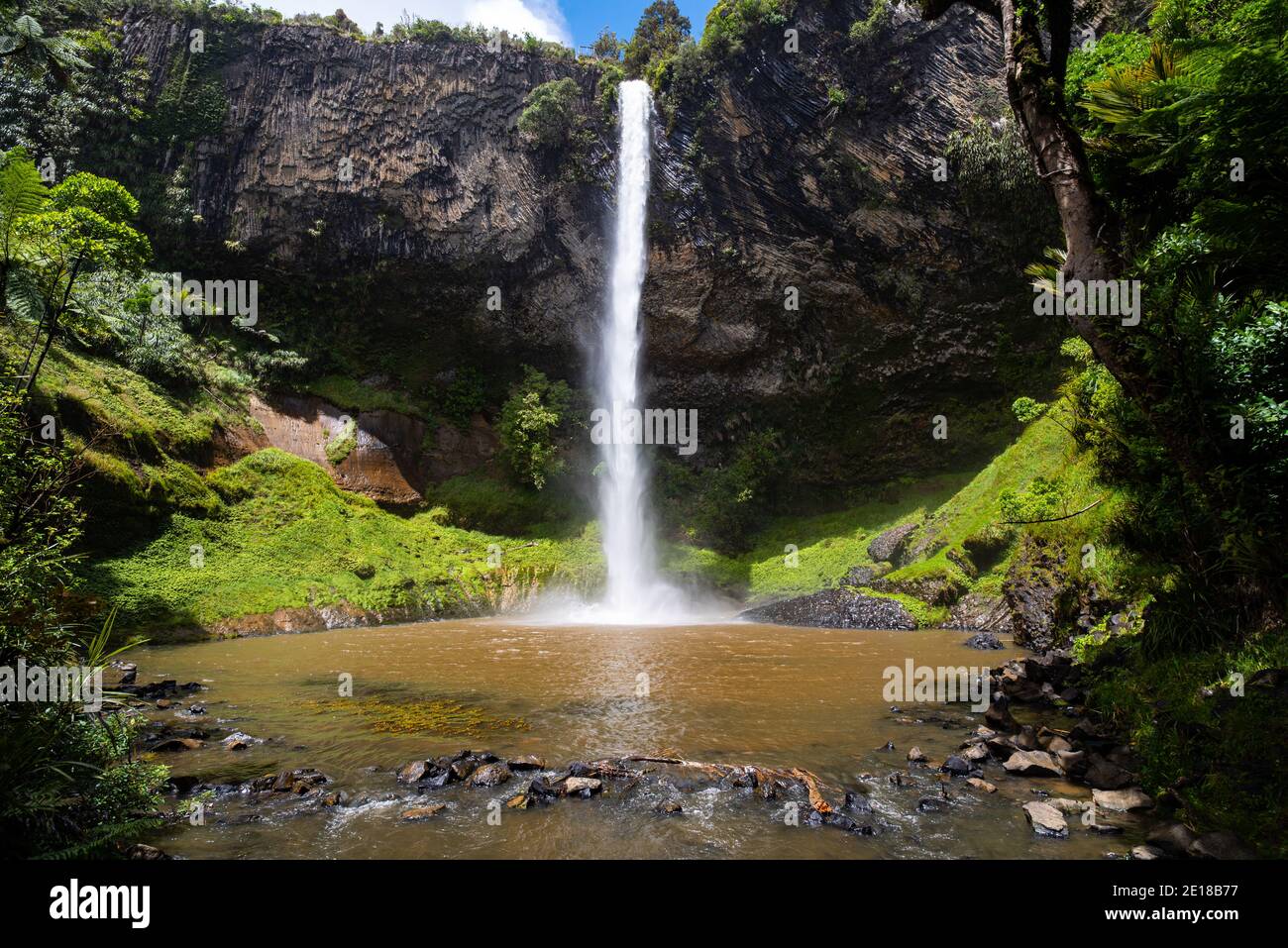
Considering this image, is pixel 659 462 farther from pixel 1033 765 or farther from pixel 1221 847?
pixel 1221 847

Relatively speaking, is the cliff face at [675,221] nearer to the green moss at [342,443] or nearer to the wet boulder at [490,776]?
the green moss at [342,443]

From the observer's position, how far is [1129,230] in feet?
21.4

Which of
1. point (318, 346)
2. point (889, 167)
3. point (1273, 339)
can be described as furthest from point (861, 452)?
point (318, 346)

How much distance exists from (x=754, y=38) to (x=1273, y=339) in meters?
23.4

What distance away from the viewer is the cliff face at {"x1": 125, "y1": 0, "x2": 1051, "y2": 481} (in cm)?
2244

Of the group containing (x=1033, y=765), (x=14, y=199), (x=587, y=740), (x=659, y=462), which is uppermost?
(x=14, y=199)

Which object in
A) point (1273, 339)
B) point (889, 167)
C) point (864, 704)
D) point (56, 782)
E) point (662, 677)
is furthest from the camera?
point (889, 167)

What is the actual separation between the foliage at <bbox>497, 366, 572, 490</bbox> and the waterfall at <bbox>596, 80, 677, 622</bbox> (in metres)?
2.05

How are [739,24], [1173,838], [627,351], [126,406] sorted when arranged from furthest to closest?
[627,351]
[739,24]
[126,406]
[1173,838]

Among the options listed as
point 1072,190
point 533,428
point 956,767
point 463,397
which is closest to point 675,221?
point 533,428

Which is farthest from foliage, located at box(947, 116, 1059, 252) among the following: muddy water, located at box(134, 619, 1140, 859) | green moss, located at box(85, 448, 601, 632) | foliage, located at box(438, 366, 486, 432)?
foliage, located at box(438, 366, 486, 432)

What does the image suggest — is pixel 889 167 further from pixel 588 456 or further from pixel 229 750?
pixel 229 750

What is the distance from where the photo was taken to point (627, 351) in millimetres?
25156

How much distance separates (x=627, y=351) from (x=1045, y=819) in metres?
22.8
